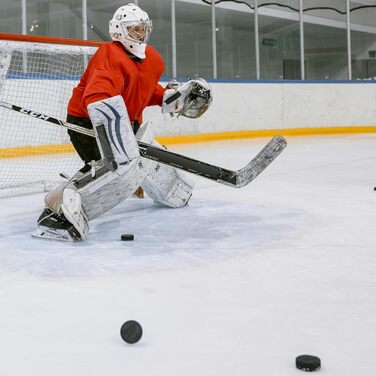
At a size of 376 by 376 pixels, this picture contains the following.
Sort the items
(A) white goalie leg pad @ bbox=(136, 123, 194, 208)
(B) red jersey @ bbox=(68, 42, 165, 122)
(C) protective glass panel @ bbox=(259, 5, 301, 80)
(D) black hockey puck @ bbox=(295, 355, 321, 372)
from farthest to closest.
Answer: (C) protective glass panel @ bbox=(259, 5, 301, 80) < (A) white goalie leg pad @ bbox=(136, 123, 194, 208) < (B) red jersey @ bbox=(68, 42, 165, 122) < (D) black hockey puck @ bbox=(295, 355, 321, 372)

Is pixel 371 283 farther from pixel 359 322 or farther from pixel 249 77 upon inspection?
pixel 249 77

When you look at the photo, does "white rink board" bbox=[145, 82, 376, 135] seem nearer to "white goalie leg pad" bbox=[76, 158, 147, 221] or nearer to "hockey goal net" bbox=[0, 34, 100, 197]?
"hockey goal net" bbox=[0, 34, 100, 197]

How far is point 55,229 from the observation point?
2656 millimetres

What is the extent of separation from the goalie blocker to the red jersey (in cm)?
10

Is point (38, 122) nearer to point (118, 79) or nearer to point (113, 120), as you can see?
point (118, 79)

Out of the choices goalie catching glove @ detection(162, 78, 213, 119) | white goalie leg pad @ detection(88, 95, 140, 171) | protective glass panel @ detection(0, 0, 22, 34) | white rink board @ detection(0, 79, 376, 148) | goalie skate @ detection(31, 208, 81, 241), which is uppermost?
protective glass panel @ detection(0, 0, 22, 34)

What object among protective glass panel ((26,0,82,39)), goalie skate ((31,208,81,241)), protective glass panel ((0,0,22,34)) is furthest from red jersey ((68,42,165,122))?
protective glass panel ((26,0,82,39))

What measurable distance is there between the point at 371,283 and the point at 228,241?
2.42 ft

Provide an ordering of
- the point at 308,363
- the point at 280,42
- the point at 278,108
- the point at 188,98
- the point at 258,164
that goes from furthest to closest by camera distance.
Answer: the point at 280,42 < the point at 278,108 < the point at 188,98 < the point at 258,164 < the point at 308,363

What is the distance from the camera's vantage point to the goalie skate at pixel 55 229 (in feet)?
8.59

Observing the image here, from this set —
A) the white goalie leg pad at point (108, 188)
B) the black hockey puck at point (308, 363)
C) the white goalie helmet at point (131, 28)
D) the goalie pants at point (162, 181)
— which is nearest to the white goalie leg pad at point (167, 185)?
the goalie pants at point (162, 181)

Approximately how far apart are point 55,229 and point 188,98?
945 mm

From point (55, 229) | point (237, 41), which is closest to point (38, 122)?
point (55, 229)

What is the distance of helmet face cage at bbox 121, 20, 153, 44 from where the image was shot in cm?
276
